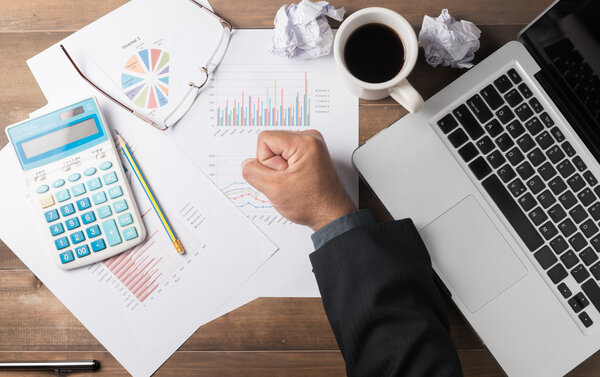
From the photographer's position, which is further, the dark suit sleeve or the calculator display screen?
the calculator display screen

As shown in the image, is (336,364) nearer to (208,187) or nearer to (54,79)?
(208,187)

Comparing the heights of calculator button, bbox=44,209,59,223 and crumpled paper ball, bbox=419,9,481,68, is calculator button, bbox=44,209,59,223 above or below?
above

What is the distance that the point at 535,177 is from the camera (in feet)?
1.92

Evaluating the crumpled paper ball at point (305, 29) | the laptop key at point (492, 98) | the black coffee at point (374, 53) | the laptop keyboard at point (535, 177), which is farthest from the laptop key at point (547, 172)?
the crumpled paper ball at point (305, 29)

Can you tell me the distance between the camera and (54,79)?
2.23 ft

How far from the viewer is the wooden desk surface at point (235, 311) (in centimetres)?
65

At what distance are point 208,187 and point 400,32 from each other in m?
0.35

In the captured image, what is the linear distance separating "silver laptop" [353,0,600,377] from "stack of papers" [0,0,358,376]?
0.11m

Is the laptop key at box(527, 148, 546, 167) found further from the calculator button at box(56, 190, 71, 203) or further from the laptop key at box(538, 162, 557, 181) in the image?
the calculator button at box(56, 190, 71, 203)

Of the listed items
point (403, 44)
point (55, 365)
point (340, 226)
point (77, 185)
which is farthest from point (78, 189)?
point (403, 44)

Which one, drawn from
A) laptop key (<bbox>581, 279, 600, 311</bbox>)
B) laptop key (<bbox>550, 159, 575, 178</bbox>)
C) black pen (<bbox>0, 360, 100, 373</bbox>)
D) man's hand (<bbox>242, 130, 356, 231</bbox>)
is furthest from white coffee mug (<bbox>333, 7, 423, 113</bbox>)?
black pen (<bbox>0, 360, 100, 373</bbox>)

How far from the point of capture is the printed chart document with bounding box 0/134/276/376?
0.65 m

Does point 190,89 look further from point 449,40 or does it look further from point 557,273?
point 557,273

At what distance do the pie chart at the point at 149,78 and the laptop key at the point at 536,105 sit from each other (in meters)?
0.52
